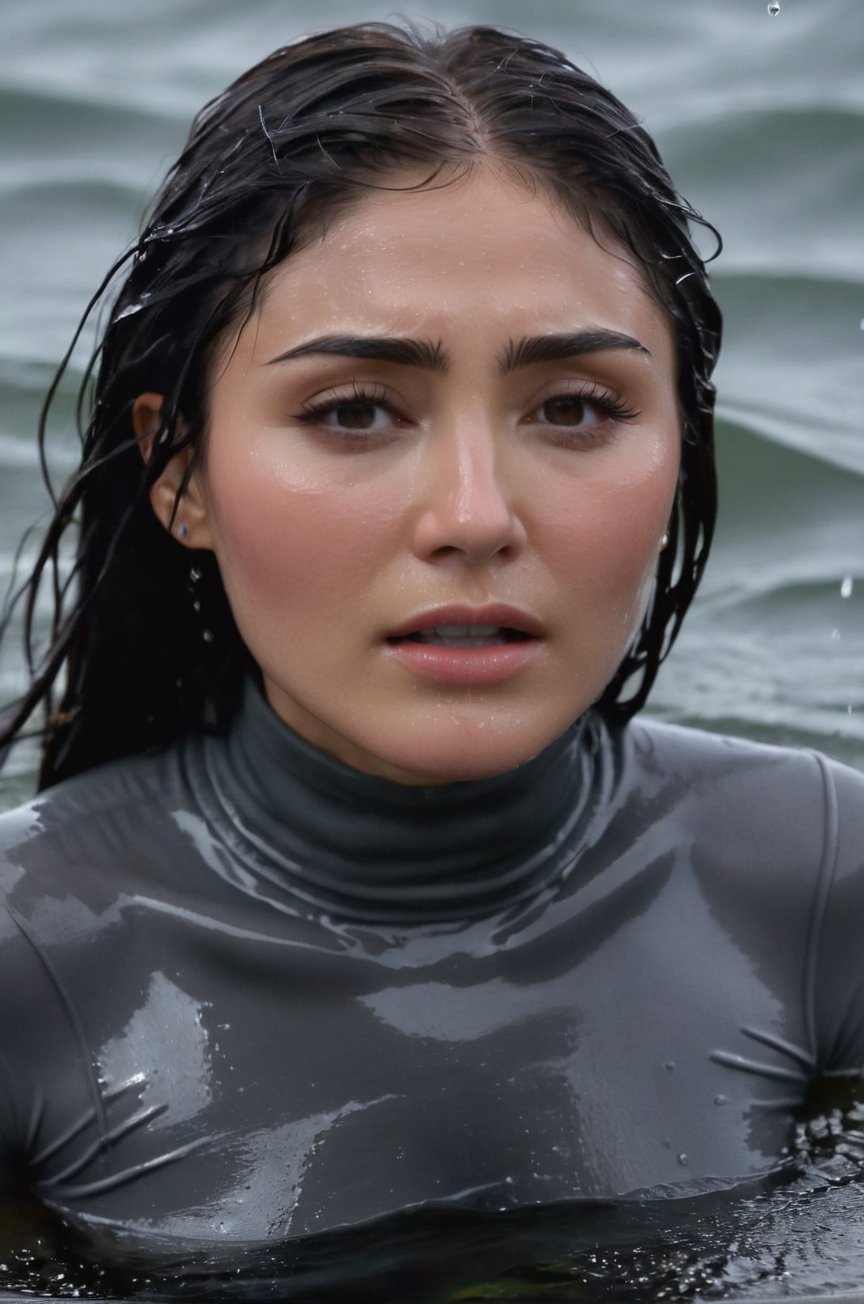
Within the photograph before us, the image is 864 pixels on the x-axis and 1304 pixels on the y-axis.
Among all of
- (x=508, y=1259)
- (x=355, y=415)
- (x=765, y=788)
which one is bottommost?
(x=508, y=1259)

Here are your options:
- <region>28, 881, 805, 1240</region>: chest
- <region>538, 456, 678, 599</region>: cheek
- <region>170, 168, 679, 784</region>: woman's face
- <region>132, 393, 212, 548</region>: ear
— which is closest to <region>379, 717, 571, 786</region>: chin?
<region>170, 168, 679, 784</region>: woman's face

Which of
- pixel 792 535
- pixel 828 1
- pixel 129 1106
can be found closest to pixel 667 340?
pixel 129 1106

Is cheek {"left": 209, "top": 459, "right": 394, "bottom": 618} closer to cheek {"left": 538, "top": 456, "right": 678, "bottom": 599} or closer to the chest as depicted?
cheek {"left": 538, "top": 456, "right": 678, "bottom": 599}

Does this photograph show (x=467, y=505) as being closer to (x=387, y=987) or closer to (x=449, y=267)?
(x=449, y=267)

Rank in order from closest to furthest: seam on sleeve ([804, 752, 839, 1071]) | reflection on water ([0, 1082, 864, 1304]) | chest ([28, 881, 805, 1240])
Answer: reflection on water ([0, 1082, 864, 1304]) < chest ([28, 881, 805, 1240]) < seam on sleeve ([804, 752, 839, 1071])

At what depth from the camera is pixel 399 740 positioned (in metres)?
2.28

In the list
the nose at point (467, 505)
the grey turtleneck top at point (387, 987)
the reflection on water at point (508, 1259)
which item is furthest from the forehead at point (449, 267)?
the reflection on water at point (508, 1259)

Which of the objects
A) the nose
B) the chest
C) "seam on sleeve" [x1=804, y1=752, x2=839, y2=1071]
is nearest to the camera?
the nose

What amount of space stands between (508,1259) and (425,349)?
3.04ft

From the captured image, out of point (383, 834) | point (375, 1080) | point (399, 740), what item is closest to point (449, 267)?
point (399, 740)

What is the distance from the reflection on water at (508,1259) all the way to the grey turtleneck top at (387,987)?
0.10 ft

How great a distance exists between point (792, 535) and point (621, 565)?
10.3 ft

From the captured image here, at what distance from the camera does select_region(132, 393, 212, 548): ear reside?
2500mm

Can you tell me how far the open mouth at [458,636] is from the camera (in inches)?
88.2
